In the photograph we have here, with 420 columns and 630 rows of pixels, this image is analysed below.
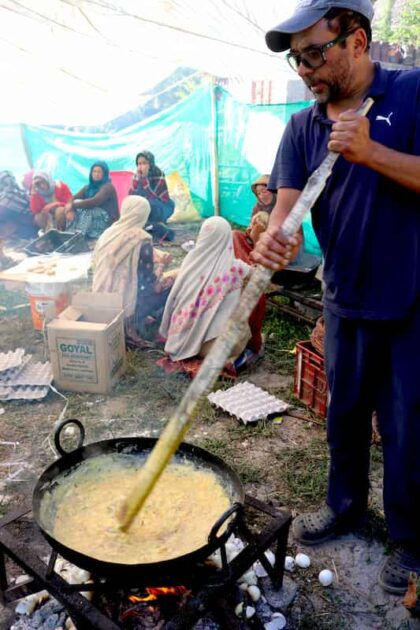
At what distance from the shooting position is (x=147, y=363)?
16.1 ft

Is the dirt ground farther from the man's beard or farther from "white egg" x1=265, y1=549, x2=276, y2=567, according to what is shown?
the man's beard

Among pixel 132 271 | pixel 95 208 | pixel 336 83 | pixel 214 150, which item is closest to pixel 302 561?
pixel 336 83

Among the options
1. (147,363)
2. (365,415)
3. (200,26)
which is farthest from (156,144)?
(365,415)

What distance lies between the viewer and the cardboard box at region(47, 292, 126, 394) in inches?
165

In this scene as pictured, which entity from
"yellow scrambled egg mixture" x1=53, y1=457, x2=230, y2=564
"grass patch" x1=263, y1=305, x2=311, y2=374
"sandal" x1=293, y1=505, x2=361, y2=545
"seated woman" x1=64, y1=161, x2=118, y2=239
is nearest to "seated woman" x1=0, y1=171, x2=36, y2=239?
"seated woman" x1=64, y1=161, x2=118, y2=239

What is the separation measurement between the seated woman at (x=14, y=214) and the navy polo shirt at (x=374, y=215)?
841 centimetres

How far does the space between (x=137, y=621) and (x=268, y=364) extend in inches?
120

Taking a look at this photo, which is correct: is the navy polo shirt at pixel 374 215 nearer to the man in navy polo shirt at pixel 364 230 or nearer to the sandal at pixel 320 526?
the man in navy polo shirt at pixel 364 230

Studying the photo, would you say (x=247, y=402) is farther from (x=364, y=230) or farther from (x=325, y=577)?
(x=364, y=230)

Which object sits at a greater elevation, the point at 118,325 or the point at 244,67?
the point at 244,67

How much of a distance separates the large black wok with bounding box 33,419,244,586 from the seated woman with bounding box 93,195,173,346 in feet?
9.40

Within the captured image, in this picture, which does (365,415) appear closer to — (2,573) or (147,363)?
(2,573)

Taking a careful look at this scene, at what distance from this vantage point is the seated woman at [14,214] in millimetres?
9430

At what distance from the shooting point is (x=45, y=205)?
9781mm
